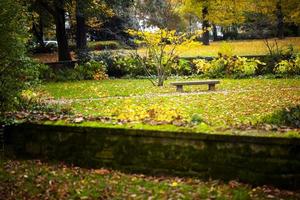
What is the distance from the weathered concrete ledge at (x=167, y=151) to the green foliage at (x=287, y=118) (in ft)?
4.79

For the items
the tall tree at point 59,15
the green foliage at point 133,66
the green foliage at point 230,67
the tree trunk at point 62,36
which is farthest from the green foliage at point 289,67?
the tree trunk at point 62,36

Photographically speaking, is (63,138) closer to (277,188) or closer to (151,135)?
(151,135)

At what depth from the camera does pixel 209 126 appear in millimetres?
6734

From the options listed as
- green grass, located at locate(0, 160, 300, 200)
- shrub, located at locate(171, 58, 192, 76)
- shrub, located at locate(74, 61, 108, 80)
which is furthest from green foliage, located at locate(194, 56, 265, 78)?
green grass, located at locate(0, 160, 300, 200)

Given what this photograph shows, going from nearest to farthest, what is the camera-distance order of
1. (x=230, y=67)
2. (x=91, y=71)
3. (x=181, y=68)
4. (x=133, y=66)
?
1. (x=230, y=67)
2. (x=91, y=71)
3. (x=181, y=68)
4. (x=133, y=66)

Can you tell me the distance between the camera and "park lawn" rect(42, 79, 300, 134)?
819 centimetres

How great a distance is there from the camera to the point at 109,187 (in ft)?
20.5

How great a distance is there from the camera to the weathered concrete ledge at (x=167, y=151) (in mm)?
5926

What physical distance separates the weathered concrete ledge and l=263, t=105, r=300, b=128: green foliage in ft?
4.79

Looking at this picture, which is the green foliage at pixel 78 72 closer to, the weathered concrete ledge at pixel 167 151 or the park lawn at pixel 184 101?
the park lawn at pixel 184 101

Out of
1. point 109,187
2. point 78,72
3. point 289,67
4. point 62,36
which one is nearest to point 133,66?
point 78,72

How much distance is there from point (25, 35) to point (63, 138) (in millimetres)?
2456

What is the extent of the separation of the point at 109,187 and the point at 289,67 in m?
16.8

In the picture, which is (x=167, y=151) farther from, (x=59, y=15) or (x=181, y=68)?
(x=59, y=15)
